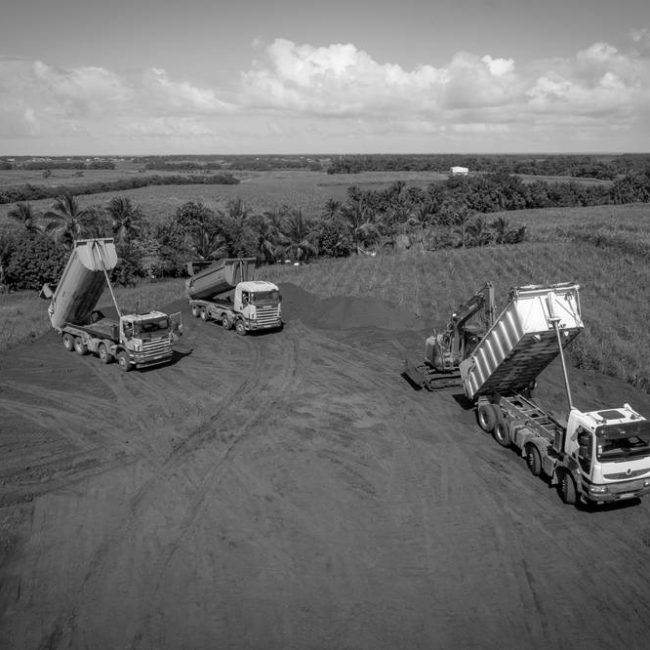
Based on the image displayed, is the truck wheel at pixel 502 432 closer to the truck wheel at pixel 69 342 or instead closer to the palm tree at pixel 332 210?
the truck wheel at pixel 69 342

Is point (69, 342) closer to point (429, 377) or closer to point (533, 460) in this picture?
point (429, 377)

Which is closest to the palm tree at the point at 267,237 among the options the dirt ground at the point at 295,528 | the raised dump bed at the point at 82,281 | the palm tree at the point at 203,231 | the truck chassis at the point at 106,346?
the palm tree at the point at 203,231

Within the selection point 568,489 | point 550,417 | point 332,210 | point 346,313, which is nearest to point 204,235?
point 332,210

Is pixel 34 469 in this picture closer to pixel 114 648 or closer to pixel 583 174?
pixel 114 648

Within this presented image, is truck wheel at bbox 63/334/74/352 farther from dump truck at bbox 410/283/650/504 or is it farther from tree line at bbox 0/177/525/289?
tree line at bbox 0/177/525/289

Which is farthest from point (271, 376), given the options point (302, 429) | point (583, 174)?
point (583, 174)

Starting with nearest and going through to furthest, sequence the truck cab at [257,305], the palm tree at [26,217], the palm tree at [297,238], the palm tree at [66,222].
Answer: the truck cab at [257,305] → the palm tree at [66,222] → the palm tree at [26,217] → the palm tree at [297,238]
